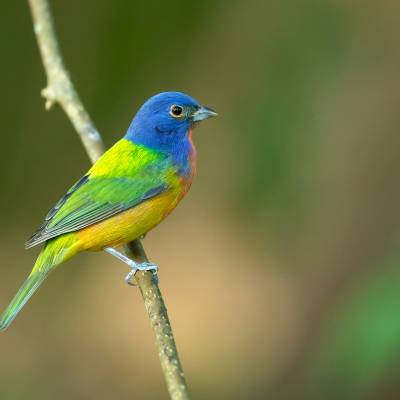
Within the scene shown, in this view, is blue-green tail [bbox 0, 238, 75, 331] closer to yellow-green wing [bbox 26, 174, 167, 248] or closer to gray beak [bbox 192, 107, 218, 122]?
yellow-green wing [bbox 26, 174, 167, 248]

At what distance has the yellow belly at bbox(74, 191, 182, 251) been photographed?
437cm

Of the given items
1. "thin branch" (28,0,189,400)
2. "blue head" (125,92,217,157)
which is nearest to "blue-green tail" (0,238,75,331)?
"thin branch" (28,0,189,400)

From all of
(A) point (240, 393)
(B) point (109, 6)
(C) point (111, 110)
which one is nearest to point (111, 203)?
(C) point (111, 110)

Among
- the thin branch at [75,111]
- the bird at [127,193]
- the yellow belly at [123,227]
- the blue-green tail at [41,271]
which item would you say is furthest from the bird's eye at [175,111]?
the blue-green tail at [41,271]

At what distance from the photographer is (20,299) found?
4098mm

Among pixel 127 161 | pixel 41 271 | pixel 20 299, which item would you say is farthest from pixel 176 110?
pixel 20 299

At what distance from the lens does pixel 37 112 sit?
6.09 metres

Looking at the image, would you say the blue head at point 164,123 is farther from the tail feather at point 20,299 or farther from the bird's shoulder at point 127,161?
the tail feather at point 20,299

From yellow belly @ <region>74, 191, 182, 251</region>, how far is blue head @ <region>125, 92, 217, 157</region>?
0.46 m

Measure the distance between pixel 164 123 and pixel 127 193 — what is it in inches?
23.9

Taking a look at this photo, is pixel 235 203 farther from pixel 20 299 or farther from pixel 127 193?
pixel 20 299

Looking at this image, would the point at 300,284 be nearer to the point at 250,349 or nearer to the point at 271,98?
the point at 250,349

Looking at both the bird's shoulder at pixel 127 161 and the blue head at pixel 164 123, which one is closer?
the bird's shoulder at pixel 127 161

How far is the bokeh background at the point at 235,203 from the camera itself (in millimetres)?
5074
